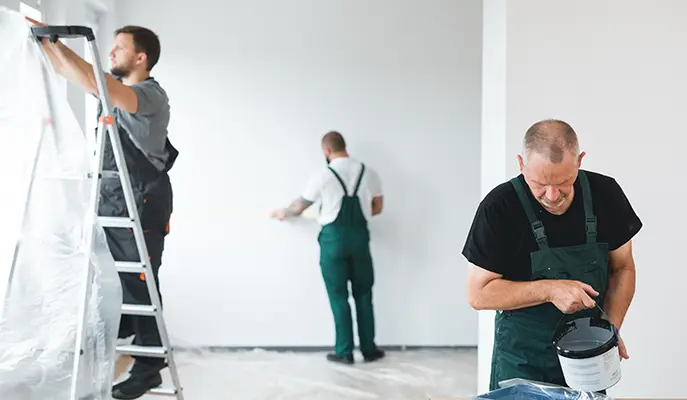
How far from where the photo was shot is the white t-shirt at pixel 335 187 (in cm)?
495

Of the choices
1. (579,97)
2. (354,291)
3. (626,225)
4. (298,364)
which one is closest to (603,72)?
(579,97)

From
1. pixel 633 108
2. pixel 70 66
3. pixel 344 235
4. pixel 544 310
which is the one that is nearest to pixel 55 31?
pixel 70 66

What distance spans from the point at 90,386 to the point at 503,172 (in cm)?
189

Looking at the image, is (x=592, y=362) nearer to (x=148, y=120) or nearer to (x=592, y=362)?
(x=592, y=362)

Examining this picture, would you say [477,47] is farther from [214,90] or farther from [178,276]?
[178,276]

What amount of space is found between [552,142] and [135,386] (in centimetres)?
212

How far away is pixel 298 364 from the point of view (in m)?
4.96

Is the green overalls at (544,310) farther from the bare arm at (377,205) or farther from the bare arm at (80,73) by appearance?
the bare arm at (377,205)

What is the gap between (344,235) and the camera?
4.94m

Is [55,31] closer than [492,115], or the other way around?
[55,31]

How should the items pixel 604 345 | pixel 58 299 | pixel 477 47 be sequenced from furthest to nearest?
1. pixel 477 47
2. pixel 58 299
3. pixel 604 345

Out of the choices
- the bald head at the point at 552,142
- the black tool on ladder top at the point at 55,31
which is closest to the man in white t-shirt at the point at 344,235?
the black tool on ladder top at the point at 55,31

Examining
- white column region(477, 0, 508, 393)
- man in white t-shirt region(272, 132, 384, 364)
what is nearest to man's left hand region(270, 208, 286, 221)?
man in white t-shirt region(272, 132, 384, 364)

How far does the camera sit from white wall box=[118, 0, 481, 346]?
5.21m
